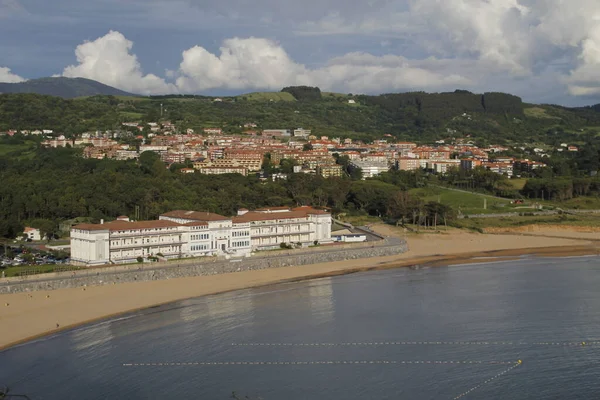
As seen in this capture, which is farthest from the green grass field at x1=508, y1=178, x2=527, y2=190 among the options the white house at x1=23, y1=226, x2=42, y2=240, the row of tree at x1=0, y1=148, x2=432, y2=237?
the white house at x1=23, y1=226, x2=42, y2=240

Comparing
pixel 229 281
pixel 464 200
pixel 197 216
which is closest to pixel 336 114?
pixel 464 200

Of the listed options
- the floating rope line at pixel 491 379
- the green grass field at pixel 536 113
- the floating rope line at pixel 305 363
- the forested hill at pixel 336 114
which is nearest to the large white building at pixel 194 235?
the floating rope line at pixel 305 363

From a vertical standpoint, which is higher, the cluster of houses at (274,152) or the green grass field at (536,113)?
the green grass field at (536,113)

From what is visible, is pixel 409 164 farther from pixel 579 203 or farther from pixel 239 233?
pixel 239 233

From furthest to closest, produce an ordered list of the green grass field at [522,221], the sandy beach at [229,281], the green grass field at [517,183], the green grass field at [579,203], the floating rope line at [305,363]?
the green grass field at [517,183], the green grass field at [579,203], the green grass field at [522,221], the sandy beach at [229,281], the floating rope line at [305,363]

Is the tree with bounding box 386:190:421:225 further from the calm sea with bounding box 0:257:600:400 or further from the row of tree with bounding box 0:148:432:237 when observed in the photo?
the calm sea with bounding box 0:257:600:400

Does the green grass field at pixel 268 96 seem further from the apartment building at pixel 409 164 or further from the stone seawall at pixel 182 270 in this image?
the stone seawall at pixel 182 270
